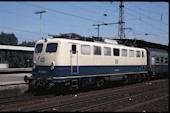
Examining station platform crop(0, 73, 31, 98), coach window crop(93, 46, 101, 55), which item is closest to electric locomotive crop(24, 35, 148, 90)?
coach window crop(93, 46, 101, 55)

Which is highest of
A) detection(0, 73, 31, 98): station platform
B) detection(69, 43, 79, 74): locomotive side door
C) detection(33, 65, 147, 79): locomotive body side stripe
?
detection(69, 43, 79, 74): locomotive side door

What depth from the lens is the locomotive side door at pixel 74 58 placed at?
17188mm

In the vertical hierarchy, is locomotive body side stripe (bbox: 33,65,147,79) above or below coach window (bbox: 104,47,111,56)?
below

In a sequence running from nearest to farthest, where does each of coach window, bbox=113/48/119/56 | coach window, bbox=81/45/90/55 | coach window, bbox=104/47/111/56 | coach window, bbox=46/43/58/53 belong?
coach window, bbox=46/43/58/53 < coach window, bbox=81/45/90/55 < coach window, bbox=104/47/111/56 < coach window, bbox=113/48/119/56

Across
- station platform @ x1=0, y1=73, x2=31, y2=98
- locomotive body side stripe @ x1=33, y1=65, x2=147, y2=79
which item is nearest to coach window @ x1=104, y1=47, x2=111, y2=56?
locomotive body side stripe @ x1=33, y1=65, x2=147, y2=79

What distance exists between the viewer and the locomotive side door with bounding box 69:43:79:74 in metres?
17.2

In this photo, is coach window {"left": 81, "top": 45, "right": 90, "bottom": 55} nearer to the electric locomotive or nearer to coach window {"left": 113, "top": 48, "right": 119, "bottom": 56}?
the electric locomotive

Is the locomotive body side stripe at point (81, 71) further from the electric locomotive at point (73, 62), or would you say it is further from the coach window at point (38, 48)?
the coach window at point (38, 48)

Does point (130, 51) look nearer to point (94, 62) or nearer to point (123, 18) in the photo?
point (94, 62)

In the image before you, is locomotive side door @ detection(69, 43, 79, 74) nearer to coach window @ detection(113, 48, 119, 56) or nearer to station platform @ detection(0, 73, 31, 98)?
station platform @ detection(0, 73, 31, 98)

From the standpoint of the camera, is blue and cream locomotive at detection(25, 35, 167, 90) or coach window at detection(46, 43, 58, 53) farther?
coach window at detection(46, 43, 58, 53)

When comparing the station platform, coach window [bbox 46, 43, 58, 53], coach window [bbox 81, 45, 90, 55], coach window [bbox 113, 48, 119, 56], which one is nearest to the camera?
the station platform

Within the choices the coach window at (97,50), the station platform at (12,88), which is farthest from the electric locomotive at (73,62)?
the station platform at (12,88)

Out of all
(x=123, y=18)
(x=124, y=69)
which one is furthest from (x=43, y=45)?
(x=123, y=18)
